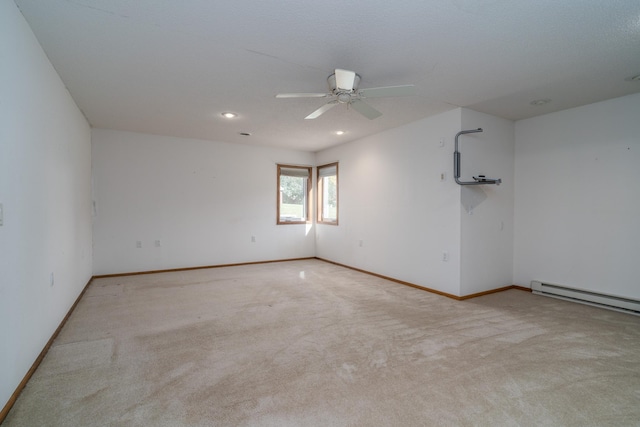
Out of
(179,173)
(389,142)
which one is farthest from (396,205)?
(179,173)

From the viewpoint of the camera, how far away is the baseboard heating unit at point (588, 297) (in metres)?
3.44

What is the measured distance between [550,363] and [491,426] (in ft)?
3.52

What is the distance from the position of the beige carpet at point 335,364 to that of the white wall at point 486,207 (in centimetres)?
50

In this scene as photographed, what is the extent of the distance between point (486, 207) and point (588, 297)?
1.58m

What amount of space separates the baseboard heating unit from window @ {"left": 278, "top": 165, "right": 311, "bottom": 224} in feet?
14.7

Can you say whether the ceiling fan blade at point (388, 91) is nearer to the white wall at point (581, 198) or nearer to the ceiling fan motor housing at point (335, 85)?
the ceiling fan motor housing at point (335, 85)

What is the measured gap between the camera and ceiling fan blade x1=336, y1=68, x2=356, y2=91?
7.95ft

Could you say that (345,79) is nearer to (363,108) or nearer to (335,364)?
(363,108)

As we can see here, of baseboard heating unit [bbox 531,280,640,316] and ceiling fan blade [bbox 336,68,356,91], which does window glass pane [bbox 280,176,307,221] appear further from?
baseboard heating unit [bbox 531,280,640,316]

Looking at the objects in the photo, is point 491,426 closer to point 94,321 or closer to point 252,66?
point 252,66

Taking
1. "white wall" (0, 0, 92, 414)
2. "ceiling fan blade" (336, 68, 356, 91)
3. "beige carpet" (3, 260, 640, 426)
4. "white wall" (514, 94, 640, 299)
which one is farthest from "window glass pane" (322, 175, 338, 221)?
"white wall" (0, 0, 92, 414)

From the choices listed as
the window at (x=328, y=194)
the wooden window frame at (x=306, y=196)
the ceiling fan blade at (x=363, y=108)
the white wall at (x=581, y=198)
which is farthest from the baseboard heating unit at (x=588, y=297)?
the wooden window frame at (x=306, y=196)

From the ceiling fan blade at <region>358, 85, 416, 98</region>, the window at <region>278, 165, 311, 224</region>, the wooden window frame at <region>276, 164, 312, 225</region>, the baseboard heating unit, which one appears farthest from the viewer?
the window at <region>278, 165, 311, 224</region>

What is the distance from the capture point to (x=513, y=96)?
350 cm
